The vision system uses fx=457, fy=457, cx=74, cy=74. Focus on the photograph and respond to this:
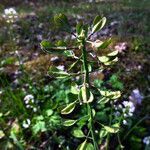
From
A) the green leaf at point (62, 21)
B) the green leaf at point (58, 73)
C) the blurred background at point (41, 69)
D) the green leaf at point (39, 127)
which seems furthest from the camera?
the blurred background at point (41, 69)

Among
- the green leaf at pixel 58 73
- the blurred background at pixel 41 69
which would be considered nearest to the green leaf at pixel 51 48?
the green leaf at pixel 58 73

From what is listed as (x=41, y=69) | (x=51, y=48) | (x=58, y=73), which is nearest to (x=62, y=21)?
(x=51, y=48)

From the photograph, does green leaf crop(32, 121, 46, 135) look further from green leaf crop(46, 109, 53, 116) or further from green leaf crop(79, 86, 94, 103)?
green leaf crop(79, 86, 94, 103)

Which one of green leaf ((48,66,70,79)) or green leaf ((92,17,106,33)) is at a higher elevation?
green leaf ((92,17,106,33))

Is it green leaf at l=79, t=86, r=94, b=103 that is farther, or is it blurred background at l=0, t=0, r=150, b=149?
blurred background at l=0, t=0, r=150, b=149

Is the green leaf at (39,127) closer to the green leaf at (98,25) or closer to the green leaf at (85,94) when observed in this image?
the green leaf at (85,94)

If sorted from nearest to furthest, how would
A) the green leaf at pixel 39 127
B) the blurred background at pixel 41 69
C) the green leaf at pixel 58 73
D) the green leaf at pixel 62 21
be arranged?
the green leaf at pixel 62 21, the green leaf at pixel 58 73, the green leaf at pixel 39 127, the blurred background at pixel 41 69

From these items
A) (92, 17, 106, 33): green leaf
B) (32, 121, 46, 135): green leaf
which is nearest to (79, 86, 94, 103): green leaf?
(92, 17, 106, 33): green leaf

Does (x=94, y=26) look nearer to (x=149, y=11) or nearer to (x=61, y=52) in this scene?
(x=61, y=52)

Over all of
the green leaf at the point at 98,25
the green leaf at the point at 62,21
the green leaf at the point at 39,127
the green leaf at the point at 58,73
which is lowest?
the green leaf at the point at 39,127

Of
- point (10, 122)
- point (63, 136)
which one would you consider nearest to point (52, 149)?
point (63, 136)

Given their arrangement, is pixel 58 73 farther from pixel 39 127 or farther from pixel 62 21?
pixel 39 127
